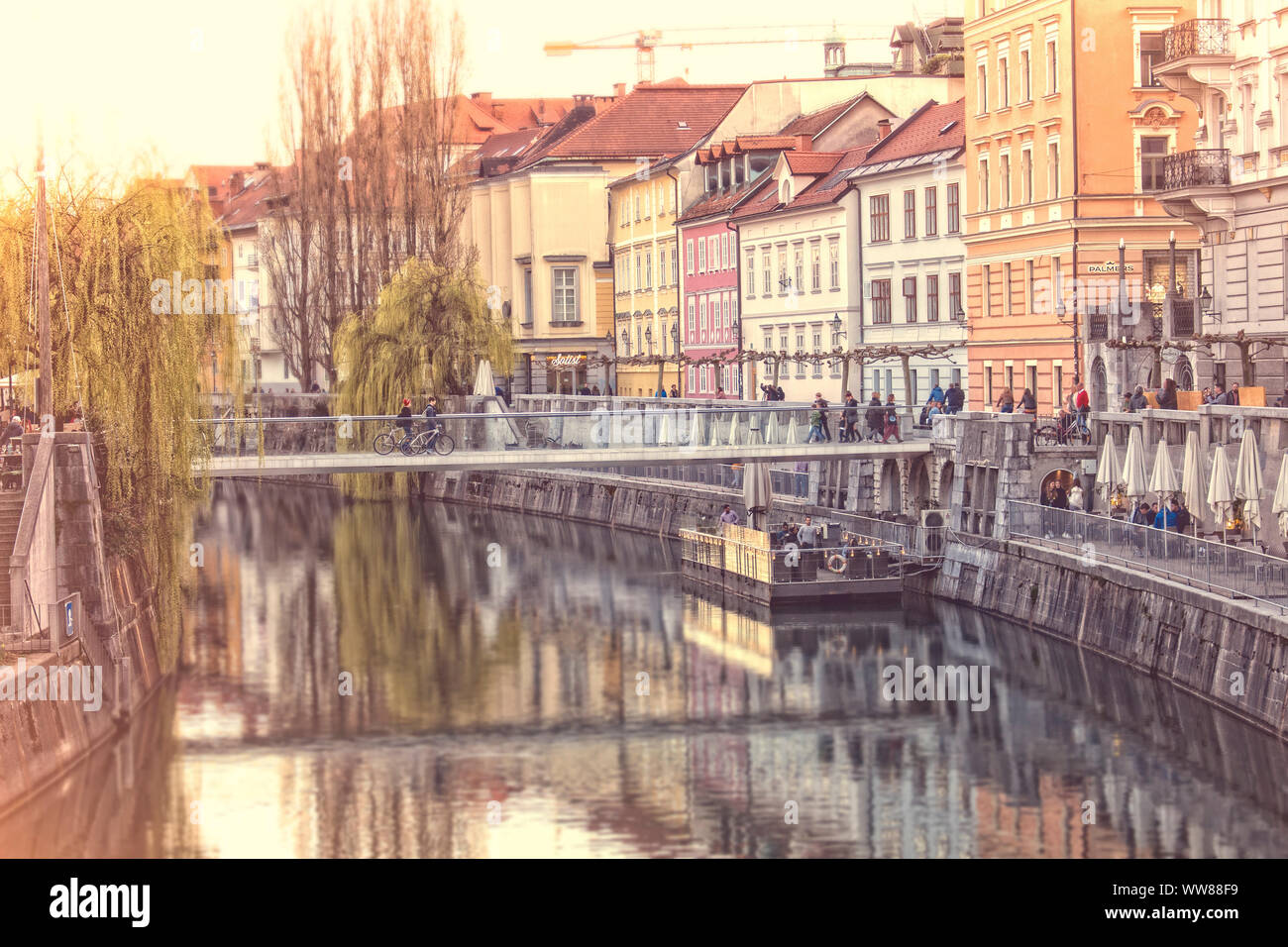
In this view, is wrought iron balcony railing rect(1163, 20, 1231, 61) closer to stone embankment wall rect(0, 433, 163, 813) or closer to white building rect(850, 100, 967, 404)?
white building rect(850, 100, 967, 404)

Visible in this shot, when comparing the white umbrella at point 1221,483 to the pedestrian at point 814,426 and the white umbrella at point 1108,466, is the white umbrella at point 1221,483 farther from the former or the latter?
the pedestrian at point 814,426

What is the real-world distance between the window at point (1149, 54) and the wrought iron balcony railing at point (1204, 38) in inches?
312

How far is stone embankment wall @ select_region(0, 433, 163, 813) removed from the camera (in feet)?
95.3

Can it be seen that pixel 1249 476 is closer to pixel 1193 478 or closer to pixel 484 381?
pixel 1193 478

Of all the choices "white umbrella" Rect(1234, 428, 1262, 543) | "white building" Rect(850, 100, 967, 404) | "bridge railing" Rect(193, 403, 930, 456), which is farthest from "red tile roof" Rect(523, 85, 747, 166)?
"white umbrella" Rect(1234, 428, 1262, 543)

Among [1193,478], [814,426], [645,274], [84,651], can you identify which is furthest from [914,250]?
[84,651]

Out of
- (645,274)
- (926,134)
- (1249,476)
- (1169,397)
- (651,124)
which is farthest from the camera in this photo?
(651,124)

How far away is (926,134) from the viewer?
65.6 m

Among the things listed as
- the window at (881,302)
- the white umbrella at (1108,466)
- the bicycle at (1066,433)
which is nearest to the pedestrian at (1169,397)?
the white umbrella at (1108,466)

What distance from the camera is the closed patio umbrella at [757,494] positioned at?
5400cm

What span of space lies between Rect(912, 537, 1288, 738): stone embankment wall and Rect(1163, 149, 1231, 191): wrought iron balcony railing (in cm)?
832

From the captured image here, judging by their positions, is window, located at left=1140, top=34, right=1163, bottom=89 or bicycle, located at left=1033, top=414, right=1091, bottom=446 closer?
bicycle, located at left=1033, top=414, right=1091, bottom=446

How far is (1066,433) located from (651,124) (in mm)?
45401

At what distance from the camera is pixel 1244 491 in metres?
37.0
